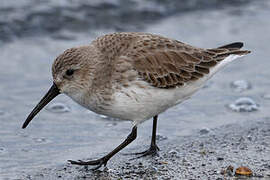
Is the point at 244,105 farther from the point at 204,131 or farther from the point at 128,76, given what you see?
the point at 128,76

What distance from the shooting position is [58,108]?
8.24 metres

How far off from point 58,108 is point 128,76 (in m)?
2.43

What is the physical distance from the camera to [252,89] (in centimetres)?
879

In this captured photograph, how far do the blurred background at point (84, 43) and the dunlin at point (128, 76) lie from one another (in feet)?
2.67

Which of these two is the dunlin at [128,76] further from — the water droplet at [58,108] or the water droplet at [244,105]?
the water droplet at [58,108]

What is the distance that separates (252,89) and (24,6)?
16.7 ft

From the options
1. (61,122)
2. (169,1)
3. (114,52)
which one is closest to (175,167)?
(114,52)

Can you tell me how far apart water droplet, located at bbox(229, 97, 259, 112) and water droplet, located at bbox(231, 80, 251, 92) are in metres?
0.44

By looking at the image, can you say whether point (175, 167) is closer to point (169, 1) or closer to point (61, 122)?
point (61, 122)

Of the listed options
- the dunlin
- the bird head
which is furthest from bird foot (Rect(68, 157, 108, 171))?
the bird head

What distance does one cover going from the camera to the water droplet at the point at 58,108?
26.8 feet

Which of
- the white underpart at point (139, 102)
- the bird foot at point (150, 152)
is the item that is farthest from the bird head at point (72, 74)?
the bird foot at point (150, 152)

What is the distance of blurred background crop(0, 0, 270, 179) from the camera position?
7.20 meters

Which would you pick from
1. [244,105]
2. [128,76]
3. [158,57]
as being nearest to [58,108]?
[158,57]
